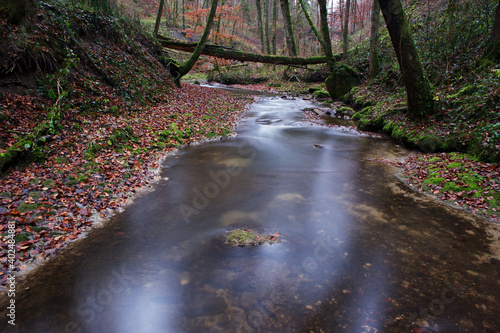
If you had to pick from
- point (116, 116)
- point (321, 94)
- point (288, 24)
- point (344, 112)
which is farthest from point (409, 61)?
point (288, 24)

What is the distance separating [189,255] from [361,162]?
6156mm

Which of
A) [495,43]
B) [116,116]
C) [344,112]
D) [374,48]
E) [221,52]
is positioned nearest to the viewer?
[116,116]

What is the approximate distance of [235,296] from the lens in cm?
337

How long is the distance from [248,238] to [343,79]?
16927 millimetres

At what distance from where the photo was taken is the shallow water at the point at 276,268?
3041mm

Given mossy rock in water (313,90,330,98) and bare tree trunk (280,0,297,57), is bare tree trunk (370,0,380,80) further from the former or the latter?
bare tree trunk (280,0,297,57)

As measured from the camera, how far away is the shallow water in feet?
9.98

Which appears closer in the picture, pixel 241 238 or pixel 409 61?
pixel 241 238

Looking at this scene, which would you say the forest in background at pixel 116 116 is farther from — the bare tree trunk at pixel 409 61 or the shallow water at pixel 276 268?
the shallow water at pixel 276 268
